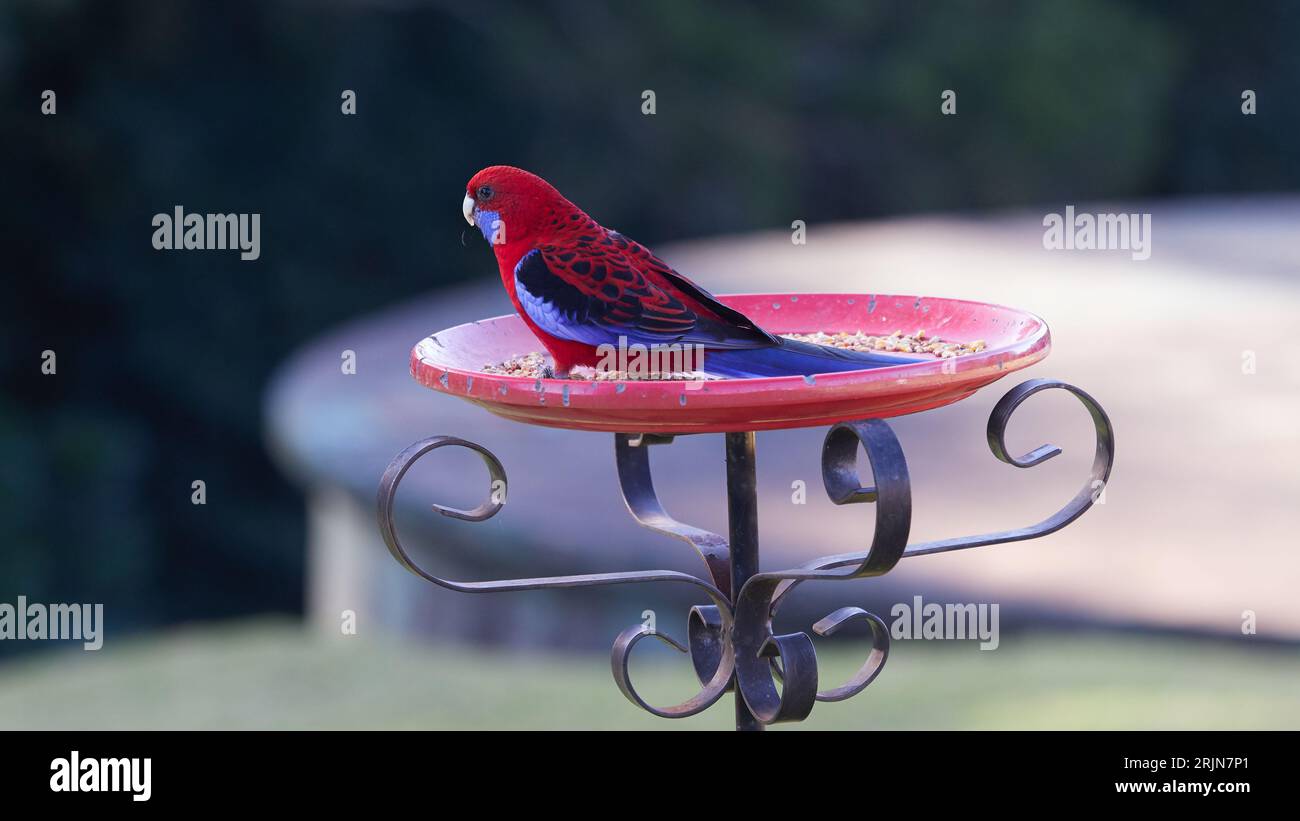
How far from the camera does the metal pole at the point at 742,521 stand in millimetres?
1750

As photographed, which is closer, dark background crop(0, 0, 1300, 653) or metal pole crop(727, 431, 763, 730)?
Result: metal pole crop(727, 431, 763, 730)

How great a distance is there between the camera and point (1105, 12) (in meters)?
11.7

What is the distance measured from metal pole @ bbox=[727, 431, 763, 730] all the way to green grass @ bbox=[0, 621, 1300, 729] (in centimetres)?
192

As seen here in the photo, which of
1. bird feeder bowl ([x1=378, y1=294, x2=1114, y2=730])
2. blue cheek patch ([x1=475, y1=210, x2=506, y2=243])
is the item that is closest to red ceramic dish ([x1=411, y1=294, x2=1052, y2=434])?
bird feeder bowl ([x1=378, y1=294, x2=1114, y2=730])

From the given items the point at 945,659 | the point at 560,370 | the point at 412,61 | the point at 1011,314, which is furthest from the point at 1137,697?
the point at 412,61

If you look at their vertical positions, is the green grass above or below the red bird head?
below

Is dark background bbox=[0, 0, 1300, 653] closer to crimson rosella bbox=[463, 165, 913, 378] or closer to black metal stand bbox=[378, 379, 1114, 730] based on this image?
crimson rosella bbox=[463, 165, 913, 378]

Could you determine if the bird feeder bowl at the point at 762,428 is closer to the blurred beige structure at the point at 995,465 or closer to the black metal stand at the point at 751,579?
the black metal stand at the point at 751,579

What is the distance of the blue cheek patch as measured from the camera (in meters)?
1.71

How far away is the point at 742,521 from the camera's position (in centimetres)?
175

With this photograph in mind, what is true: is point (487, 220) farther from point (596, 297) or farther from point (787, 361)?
point (787, 361)

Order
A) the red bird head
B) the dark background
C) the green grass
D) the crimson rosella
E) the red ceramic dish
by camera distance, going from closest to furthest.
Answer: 1. the red ceramic dish
2. the crimson rosella
3. the red bird head
4. the green grass
5. the dark background

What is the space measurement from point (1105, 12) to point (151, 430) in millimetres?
7928

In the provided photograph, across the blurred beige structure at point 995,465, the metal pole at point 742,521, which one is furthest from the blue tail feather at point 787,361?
the blurred beige structure at point 995,465
